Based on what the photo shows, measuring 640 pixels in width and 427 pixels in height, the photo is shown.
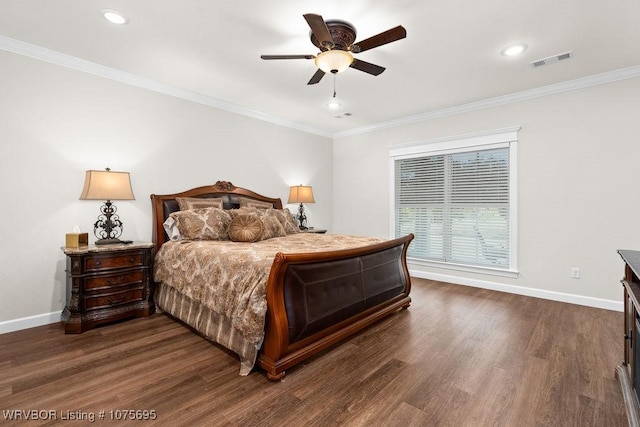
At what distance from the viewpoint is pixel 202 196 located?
156 inches

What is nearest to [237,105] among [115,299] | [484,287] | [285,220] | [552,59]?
[285,220]

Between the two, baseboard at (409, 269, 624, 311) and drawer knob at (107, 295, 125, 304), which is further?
baseboard at (409, 269, 624, 311)

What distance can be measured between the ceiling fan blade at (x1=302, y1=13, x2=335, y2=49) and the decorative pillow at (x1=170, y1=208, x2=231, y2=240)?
2.22 m

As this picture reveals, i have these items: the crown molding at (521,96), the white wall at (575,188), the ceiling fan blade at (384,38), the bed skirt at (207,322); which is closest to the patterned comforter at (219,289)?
the bed skirt at (207,322)

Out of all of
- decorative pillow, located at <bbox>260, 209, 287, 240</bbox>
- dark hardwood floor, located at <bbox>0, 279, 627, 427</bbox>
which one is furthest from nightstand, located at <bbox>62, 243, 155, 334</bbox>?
decorative pillow, located at <bbox>260, 209, 287, 240</bbox>

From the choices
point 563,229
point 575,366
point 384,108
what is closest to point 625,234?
point 563,229

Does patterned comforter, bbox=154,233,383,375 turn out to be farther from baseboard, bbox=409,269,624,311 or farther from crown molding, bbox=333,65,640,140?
crown molding, bbox=333,65,640,140

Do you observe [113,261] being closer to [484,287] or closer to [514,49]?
[514,49]

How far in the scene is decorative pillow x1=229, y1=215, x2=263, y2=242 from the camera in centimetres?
330

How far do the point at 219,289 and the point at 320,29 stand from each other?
2.01 metres

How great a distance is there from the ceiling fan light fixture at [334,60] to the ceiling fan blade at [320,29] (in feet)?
0.19

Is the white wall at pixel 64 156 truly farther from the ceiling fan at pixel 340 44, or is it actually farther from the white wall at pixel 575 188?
the white wall at pixel 575 188

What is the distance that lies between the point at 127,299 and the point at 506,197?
4786mm

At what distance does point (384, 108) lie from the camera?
4.53 meters
